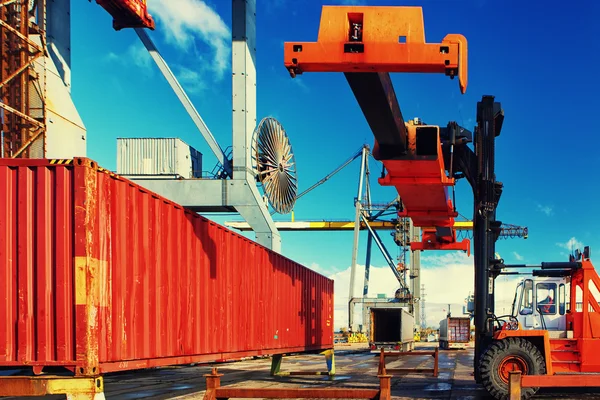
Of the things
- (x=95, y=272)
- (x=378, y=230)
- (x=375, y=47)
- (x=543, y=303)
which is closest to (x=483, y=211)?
(x=543, y=303)

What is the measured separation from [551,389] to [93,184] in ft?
41.2

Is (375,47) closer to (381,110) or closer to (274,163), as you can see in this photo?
(381,110)

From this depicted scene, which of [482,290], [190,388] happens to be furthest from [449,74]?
[190,388]

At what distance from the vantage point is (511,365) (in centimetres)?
1404

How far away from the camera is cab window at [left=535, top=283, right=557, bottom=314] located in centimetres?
1481

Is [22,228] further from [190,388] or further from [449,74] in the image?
[190,388]

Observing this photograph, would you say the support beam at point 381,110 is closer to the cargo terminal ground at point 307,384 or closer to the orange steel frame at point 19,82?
the cargo terminal ground at point 307,384

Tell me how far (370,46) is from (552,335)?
8.98 meters

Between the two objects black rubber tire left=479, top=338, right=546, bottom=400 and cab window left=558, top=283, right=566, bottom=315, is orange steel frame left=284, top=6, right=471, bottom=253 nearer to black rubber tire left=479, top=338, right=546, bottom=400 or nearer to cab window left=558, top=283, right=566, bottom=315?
black rubber tire left=479, top=338, right=546, bottom=400

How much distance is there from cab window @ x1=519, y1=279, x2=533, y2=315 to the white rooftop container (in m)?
15.9

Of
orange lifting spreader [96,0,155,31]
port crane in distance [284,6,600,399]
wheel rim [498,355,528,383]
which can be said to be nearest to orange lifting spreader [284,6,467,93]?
port crane in distance [284,6,600,399]

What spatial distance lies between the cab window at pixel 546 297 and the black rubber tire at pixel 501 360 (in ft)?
3.58

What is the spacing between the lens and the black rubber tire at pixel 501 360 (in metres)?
13.8

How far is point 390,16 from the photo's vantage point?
835 centimetres
